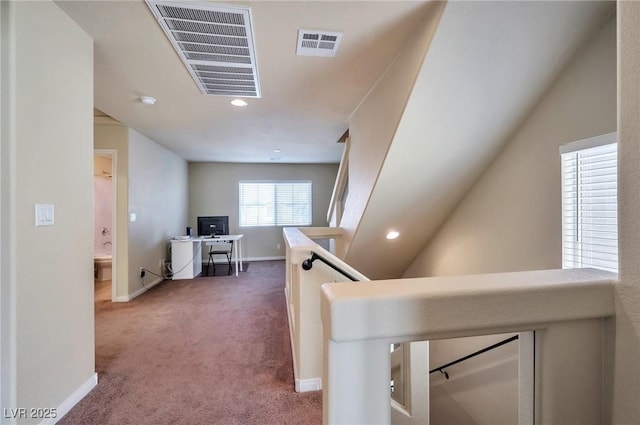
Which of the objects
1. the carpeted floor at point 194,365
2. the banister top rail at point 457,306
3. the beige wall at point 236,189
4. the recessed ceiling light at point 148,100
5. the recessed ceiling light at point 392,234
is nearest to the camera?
the banister top rail at point 457,306

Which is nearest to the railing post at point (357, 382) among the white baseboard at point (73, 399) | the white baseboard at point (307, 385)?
the white baseboard at point (307, 385)

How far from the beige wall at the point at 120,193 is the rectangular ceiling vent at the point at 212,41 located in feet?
6.41

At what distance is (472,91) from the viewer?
1809mm

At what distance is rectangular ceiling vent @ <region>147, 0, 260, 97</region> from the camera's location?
5.04 feet

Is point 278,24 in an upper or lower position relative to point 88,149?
upper

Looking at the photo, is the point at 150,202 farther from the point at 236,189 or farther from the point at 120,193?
the point at 236,189

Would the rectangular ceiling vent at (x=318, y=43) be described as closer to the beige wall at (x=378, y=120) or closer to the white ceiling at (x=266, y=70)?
the white ceiling at (x=266, y=70)

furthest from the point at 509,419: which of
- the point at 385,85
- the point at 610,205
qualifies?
the point at 385,85

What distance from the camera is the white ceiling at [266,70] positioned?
1578mm

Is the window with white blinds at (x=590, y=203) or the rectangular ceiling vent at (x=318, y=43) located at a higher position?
the rectangular ceiling vent at (x=318, y=43)

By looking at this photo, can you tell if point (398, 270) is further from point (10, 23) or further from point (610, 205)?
point (10, 23)

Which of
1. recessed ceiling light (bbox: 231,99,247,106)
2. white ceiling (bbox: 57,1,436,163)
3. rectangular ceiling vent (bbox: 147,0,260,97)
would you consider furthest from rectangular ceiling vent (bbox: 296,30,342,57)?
recessed ceiling light (bbox: 231,99,247,106)

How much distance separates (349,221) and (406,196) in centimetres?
89

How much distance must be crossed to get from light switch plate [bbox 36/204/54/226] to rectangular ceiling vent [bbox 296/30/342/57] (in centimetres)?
179
